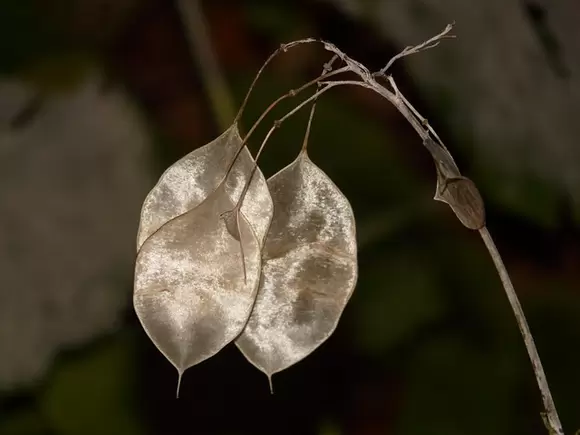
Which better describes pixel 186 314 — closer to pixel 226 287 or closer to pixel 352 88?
pixel 226 287

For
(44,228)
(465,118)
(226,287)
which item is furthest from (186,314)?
(44,228)

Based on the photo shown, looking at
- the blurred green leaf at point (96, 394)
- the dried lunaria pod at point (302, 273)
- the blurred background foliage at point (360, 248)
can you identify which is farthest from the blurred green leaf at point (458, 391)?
the dried lunaria pod at point (302, 273)

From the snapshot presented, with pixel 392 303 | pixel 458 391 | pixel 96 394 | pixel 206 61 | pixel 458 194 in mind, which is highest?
pixel 458 194

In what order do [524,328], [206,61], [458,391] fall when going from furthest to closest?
1. [206,61]
2. [458,391]
3. [524,328]

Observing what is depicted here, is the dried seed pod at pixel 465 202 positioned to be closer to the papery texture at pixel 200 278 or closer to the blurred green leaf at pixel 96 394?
the papery texture at pixel 200 278

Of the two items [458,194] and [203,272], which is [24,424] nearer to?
[203,272]

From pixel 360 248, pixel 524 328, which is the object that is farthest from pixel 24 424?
pixel 524 328

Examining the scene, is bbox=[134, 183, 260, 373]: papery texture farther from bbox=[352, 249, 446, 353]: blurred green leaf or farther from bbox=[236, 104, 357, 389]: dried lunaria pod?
bbox=[352, 249, 446, 353]: blurred green leaf

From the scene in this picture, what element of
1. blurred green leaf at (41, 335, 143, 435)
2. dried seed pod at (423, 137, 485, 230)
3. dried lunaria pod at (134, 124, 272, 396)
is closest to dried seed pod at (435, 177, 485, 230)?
dried seed pod at (423, 137, 485, 230)
